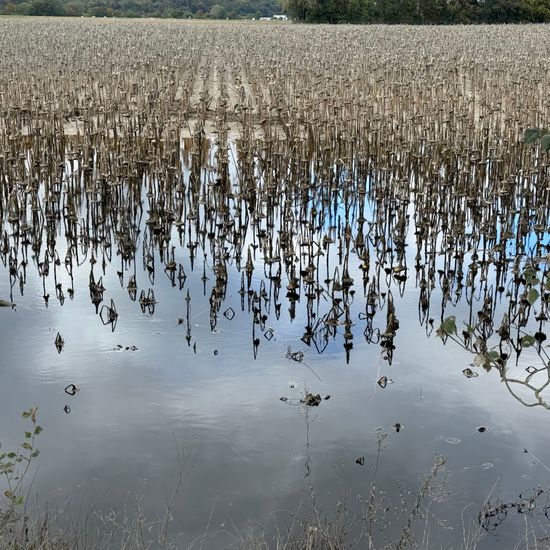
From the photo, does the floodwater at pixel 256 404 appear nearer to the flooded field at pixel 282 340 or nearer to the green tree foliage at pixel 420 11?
the flooded field at pixel 282 340

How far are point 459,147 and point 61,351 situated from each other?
5700 millimetres

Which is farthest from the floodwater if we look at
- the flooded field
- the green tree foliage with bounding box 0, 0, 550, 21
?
the green tree foliage with bounding box 0, 0, 550, 21

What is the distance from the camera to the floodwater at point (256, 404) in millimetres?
4168

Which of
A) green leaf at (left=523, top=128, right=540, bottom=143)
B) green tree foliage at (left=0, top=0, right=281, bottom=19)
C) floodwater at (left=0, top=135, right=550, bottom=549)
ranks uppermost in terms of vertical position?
green leaf at (left=523, top=128, right=540, bottom=143)

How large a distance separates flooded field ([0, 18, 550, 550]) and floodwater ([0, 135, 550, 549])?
0.05ft

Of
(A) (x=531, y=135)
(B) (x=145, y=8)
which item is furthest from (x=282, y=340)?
(B) (x=145, y=8)

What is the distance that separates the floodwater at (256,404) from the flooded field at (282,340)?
16 mm

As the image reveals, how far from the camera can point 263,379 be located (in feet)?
18.0

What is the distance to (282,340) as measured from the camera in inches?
239

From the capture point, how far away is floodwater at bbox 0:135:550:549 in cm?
417

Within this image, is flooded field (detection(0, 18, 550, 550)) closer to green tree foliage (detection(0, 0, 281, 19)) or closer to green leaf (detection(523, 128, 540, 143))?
green leaf (detection(523, 128, 540, 143))

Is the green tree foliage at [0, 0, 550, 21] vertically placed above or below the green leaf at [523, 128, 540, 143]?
below

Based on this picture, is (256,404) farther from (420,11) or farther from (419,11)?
(420,11)

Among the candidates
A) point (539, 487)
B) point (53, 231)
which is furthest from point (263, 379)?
point (53, 231)
